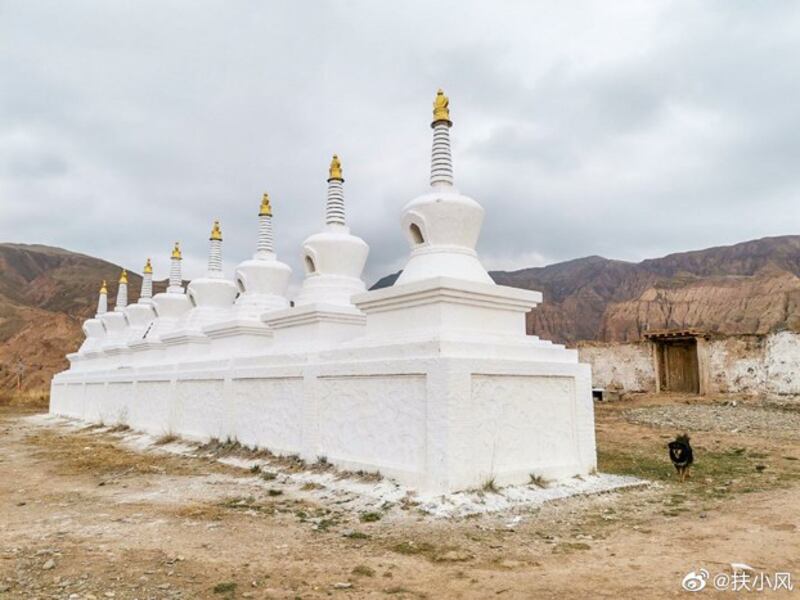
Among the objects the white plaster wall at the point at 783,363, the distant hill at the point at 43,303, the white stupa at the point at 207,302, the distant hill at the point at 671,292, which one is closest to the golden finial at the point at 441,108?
the white stupa at the point at 207,302

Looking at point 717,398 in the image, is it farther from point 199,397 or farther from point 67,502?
point 67,502

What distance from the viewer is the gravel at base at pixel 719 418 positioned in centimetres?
1673

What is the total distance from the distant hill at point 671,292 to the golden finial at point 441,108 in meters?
37.7

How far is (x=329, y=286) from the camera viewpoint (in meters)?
11.9

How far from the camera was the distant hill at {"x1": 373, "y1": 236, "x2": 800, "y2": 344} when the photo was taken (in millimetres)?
70500

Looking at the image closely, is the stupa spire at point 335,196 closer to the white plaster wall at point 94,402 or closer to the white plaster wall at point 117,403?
the white plaster wall at point 117,403

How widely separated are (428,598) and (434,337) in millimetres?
4040

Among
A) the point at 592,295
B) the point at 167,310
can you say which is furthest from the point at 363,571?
the point at 592,295

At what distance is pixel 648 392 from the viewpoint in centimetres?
2703

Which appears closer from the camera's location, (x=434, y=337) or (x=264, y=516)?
(x=264, y=516)

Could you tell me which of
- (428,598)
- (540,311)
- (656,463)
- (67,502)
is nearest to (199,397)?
(67,502)

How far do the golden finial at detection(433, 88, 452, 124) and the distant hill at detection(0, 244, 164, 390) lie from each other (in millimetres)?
49754

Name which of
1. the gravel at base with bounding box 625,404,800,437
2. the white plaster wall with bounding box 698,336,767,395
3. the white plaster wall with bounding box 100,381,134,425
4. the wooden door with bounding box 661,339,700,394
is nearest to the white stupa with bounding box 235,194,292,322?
the white plaster wall with bounding box 100,381,134,425

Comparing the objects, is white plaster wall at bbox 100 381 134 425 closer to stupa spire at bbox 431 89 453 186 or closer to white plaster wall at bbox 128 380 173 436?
white plaster wall at bbox 128 380 173 436
